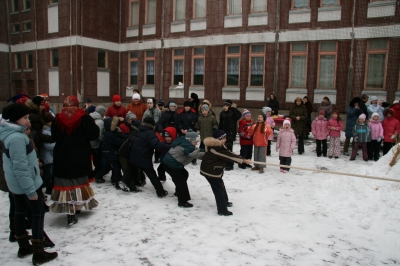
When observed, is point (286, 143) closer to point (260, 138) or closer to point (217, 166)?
point (260, 138)

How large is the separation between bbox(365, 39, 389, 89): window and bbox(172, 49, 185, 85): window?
9.63m

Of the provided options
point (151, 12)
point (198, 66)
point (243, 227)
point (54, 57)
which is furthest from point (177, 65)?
point (243, 227)

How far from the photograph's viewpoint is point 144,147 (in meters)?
6.34

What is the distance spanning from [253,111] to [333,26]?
529cm

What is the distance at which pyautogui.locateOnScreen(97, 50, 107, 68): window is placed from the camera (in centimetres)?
2022

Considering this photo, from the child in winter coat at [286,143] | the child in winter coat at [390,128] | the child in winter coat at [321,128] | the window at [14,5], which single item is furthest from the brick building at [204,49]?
the child in winter coat at [286,143]

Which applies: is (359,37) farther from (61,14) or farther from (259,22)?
(61,14)

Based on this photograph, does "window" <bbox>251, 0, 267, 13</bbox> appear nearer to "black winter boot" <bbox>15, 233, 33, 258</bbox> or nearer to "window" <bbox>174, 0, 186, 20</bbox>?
"window" <bbox>174, 0, 186, 20</bbox>

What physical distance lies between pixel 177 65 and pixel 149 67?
2.12 meters

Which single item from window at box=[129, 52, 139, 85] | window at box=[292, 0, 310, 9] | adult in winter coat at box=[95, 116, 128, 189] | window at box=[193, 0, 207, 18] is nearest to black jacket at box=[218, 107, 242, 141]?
adult in winter coat at box=[95, 116, 128, 189]

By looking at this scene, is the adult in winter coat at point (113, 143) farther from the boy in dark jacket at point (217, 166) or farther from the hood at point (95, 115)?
the boy in dark jacket at point (217, 166)

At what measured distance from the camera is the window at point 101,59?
20.2 metres

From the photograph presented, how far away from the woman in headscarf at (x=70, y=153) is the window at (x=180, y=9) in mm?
15275

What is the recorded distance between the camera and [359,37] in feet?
46.2
